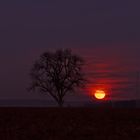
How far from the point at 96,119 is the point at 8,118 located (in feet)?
15.2

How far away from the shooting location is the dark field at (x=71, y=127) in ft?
55.5

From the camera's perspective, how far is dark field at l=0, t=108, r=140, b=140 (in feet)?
55.5

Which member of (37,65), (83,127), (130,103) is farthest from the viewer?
(130,103)

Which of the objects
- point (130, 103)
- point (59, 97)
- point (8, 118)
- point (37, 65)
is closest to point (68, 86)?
point (59, 97)

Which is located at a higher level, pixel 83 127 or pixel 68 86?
pixel 68 86

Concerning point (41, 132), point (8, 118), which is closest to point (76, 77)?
point (8, 118)

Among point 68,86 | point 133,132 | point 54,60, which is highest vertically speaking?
point 54,60

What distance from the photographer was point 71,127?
19.0m

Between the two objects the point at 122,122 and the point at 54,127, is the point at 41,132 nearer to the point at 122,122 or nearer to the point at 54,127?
the point at 54,127

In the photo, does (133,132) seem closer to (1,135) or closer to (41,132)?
(41,132)

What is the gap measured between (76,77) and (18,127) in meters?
61.1

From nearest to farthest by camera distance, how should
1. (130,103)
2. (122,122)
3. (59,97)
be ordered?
(122,122) → (59,97) → (130,103)

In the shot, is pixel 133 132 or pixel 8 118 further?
pixel 8 118

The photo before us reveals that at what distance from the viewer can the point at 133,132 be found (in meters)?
17.6
